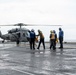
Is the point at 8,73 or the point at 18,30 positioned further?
the point at 18,30

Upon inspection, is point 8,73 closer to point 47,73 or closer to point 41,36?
point 47,73

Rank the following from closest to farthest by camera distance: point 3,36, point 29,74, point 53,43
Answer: point 29,74
point 53,43
point 3,36

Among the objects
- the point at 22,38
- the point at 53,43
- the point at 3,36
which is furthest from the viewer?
the point at 3,36

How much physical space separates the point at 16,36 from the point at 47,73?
41177mm

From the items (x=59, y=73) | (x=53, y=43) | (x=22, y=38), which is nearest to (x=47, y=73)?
(x=59, y=73)

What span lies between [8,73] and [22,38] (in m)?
40.6

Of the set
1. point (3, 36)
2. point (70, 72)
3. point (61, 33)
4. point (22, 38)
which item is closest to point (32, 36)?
point (61, 33)

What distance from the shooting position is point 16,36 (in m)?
52.5

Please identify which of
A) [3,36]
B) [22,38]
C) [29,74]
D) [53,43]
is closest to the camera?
[29,74]

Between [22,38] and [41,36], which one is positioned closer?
[41,36]

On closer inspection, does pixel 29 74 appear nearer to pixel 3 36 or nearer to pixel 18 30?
pixel 18 30

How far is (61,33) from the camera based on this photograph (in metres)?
29.8

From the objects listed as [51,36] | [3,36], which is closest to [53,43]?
[51,36]

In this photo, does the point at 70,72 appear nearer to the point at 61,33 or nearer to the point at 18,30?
the point at 61,33
